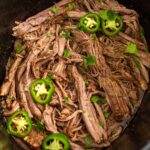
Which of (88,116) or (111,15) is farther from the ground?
(111,15)

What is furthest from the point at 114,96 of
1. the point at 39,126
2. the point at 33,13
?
the point at 33,13

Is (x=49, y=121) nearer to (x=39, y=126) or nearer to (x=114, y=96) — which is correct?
(x=39, y=126)

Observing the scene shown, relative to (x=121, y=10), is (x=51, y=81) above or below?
below

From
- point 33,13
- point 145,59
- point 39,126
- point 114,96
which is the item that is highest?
point 33,13

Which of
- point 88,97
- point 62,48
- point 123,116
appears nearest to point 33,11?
point 62,48

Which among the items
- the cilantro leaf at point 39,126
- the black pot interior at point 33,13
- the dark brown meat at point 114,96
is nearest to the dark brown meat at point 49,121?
the cilantro leaf at point 39,126

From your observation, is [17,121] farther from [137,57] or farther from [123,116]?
[137,57]

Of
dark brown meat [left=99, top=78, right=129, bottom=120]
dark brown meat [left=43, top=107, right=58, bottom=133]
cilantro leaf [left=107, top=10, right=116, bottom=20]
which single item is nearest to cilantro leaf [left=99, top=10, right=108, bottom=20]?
cilantro leaf [left=107, top=10, right=116, bottom=20]

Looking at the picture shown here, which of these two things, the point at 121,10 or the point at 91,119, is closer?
the point at 91,119

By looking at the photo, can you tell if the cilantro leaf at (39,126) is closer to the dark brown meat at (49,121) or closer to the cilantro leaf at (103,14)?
the dark brown meat at (49,121)
